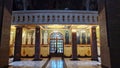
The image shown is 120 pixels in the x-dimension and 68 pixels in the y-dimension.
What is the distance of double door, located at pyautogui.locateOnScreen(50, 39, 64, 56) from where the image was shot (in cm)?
1528

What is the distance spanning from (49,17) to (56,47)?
18.0 feet

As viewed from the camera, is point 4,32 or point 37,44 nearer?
point 4,32

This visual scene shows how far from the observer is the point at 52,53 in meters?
15.3

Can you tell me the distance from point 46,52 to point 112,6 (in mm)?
10225

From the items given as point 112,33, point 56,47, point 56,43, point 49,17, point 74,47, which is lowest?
point 56,47

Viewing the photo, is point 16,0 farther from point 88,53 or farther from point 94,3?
point 88,53

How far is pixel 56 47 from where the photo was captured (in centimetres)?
1541

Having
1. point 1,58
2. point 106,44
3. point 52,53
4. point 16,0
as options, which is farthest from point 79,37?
point 1,58

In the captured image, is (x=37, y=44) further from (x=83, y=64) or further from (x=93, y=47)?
(x=93, y=47)

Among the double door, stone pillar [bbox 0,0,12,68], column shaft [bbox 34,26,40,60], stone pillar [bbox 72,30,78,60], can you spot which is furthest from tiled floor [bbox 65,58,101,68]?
the double door

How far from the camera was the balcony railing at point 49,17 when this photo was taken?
10.8 m

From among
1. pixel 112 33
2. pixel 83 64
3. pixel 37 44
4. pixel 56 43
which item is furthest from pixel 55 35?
pixel 112 33

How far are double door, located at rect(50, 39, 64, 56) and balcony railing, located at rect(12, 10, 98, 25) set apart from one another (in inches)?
191

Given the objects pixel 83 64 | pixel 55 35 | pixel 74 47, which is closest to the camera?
pixel 83 64
